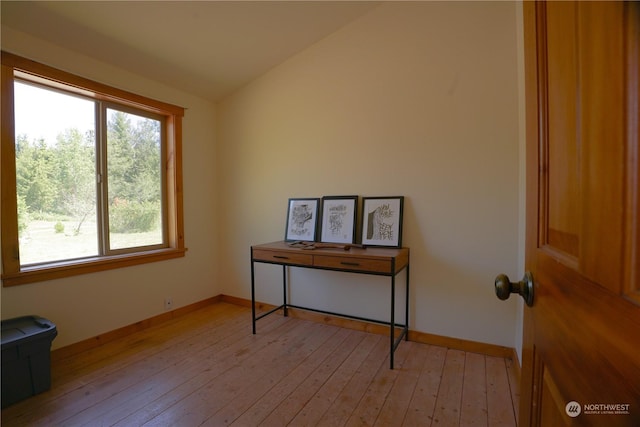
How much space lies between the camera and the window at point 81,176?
2.04 metres

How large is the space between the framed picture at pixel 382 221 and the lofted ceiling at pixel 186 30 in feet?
5.33

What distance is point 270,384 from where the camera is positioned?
1954 millimetres

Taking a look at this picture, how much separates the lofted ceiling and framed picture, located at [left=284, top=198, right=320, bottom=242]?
57.8 inches

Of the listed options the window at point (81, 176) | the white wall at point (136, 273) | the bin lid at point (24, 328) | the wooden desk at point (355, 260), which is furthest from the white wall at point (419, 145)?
the bin lid at point (24, 328)

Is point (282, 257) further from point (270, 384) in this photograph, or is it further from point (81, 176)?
point (81, 176)

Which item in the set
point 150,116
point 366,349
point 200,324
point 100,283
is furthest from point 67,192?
point 366,349

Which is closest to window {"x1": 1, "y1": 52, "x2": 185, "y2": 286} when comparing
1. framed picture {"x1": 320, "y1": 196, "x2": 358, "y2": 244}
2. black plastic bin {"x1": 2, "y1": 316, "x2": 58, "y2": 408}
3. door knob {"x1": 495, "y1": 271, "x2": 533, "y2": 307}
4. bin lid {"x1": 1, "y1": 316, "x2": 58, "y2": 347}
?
bin lid {"x1": 1, "y1": 316, "x2": 58, "y2": 347}

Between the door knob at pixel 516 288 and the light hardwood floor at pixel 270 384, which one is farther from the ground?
the door knob at pixel 516 288

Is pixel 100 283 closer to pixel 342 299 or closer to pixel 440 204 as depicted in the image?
pixel 342 299

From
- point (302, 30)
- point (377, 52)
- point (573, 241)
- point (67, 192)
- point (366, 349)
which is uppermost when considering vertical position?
point (302, 30)

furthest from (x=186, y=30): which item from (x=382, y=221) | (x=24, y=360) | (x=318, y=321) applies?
(x=318, y=321)

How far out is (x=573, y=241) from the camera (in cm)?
50

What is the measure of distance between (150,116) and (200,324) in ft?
6.98

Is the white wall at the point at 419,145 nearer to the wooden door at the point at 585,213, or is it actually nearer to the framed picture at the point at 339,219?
the framed picture at the point at 339,219
